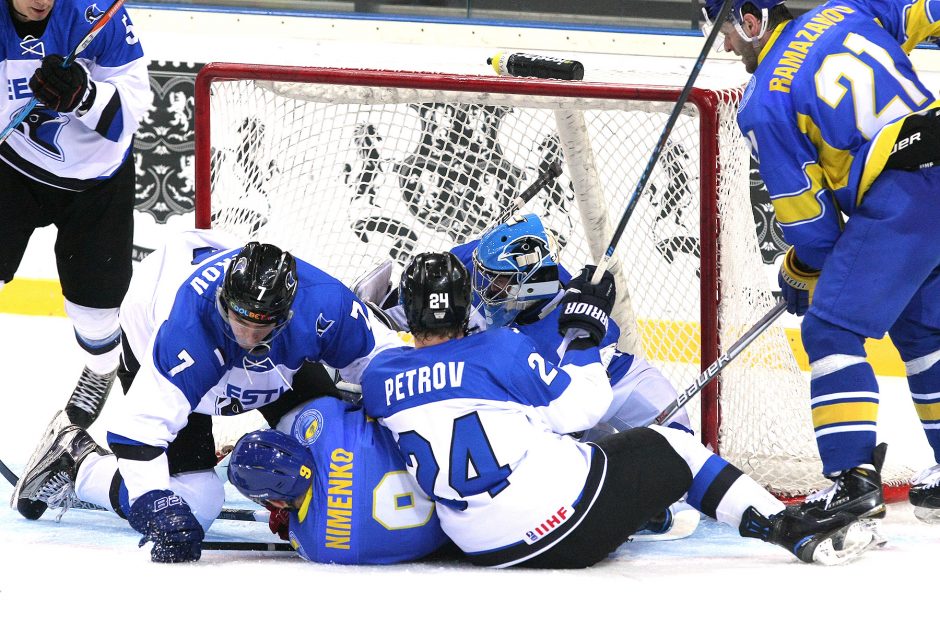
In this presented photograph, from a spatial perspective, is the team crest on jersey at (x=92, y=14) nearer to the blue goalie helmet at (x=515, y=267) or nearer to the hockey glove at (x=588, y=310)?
the blue goalie helmet at (x=515, y=267)

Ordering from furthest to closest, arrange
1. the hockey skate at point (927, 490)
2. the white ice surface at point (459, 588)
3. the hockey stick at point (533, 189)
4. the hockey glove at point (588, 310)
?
1. the hockey stick at point (533, 189)
2. the hockey skate at point (927, 490)
3. the hockey glove at point (588, 310)
4. the white ice surface at point (459, 588)

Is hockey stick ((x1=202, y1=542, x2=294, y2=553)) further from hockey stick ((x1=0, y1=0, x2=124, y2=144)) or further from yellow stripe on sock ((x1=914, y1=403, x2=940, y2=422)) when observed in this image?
yellow stripe on sock ((x1=914, y1=403, x2=940, y2=422))

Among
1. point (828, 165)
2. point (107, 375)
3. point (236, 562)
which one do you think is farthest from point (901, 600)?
point (107, 375)

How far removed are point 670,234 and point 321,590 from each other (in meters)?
1.89

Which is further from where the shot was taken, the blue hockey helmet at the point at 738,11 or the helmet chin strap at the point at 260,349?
the blue hockey helmet at the point at 738,11

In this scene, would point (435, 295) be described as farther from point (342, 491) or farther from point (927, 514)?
point (927, 514)

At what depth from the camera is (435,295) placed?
8.22ft

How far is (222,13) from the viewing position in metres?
5.13

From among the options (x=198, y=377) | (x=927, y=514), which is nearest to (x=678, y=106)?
(x=927, y=514)

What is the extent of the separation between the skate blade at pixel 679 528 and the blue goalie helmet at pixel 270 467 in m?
0.83

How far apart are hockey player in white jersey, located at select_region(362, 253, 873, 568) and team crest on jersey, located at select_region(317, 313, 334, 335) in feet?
0.60

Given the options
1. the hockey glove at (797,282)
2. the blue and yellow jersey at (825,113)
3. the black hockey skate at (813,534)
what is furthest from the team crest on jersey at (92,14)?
the black hockey skate at (813,534)

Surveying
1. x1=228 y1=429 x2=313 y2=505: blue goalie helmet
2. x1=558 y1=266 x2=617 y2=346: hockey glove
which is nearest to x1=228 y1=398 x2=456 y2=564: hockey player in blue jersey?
x1=228 y1=429 x2=313 y2=505: blue goalie helmet

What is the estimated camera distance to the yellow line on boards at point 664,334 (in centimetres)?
400
